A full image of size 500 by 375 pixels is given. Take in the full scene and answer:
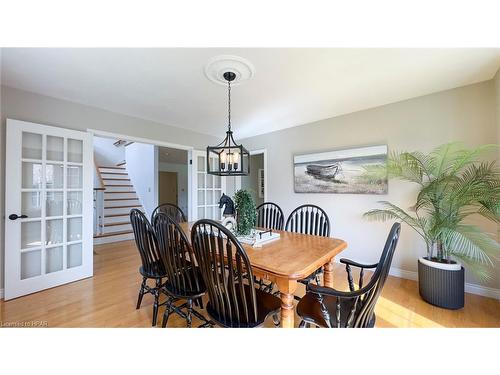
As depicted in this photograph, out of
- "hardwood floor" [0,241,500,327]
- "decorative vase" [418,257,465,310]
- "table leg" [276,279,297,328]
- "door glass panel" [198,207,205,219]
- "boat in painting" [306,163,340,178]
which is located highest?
"boat in painting" [306,163,340,178]

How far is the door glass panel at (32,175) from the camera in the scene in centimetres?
223

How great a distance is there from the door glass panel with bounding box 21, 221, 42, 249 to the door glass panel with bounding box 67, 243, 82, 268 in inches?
12.8

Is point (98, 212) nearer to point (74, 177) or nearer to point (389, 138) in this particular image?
point (74, 177)

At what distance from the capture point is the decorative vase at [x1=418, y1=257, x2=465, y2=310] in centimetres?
187

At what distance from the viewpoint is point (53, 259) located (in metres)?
2.42

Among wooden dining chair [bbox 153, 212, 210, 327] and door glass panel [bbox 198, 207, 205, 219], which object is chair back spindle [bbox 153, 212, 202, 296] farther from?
door glass panel [bbox 198, 207, 205, 219]

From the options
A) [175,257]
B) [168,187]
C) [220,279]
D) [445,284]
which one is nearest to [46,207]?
[175,257]

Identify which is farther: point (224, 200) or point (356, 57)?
point (224, 200)

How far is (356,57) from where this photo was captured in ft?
5.58

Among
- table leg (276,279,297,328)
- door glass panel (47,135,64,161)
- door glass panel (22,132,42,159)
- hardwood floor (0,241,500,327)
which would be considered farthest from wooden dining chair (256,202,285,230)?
door glass panel (22,132,42,159)
